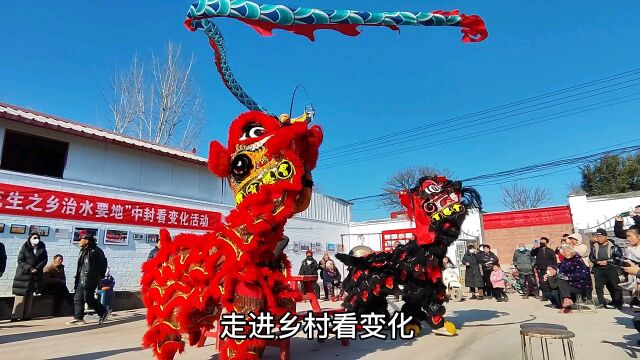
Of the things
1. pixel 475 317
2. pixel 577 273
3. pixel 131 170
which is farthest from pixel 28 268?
pixel 577 273

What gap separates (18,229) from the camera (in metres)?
7.37

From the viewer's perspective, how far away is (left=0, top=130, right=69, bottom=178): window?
7.96 meters

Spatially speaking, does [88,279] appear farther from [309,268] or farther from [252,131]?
[309,268]

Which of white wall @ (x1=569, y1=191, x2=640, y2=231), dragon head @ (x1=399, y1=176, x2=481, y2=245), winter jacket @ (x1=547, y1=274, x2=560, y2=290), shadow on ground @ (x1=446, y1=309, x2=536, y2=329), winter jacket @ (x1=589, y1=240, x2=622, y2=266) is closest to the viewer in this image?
dragon head @ (x1=399, y1=176, x2=481, y2=245)

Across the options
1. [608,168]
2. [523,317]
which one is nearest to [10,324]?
[523,317]

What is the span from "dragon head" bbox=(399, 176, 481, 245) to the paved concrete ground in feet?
4.16

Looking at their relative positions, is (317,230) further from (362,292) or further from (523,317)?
(362,292)

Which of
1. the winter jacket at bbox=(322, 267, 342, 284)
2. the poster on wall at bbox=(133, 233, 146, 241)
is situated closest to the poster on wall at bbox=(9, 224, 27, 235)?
the poster on wall at bbox=(133, 233, 146, 241)

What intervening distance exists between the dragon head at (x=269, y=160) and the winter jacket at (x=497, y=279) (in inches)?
309

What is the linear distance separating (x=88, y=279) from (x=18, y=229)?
239cm

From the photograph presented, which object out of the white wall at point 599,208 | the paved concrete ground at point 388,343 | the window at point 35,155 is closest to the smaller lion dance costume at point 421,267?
the paved concrete ground at point 388,343

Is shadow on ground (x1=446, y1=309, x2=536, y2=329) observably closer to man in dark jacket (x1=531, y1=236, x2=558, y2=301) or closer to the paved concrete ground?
the paved concrete ground

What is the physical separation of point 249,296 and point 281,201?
2.32 ft

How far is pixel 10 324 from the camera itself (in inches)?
242
